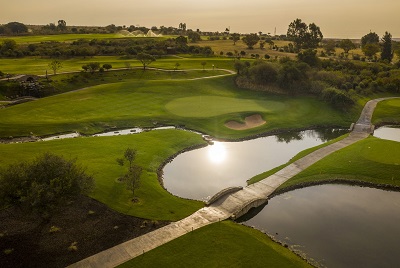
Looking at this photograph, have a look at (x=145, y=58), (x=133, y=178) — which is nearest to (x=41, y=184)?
(x=133, y=178)

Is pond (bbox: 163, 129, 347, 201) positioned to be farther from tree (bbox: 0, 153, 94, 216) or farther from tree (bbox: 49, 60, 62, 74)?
tree (bbox: 49, 60, 62, 74)

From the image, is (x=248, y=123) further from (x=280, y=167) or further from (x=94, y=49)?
(x=94, y=49)

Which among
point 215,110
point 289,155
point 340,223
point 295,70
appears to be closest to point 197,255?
point 340,223

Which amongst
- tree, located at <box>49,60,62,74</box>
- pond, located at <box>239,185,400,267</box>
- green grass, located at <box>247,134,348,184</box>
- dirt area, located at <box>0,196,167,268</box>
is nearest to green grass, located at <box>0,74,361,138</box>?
green grass, located at <box>247,134,348,184</box>

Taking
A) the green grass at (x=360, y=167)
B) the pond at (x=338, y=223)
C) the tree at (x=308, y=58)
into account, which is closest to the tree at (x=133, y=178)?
the pond at (x=338, y=223)

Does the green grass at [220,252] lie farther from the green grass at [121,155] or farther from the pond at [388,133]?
the pond at [388,133]

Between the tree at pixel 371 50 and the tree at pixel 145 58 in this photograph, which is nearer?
the tree at pixel 145 58

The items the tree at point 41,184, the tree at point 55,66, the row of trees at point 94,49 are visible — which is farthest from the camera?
the row of trees at point 94,49
